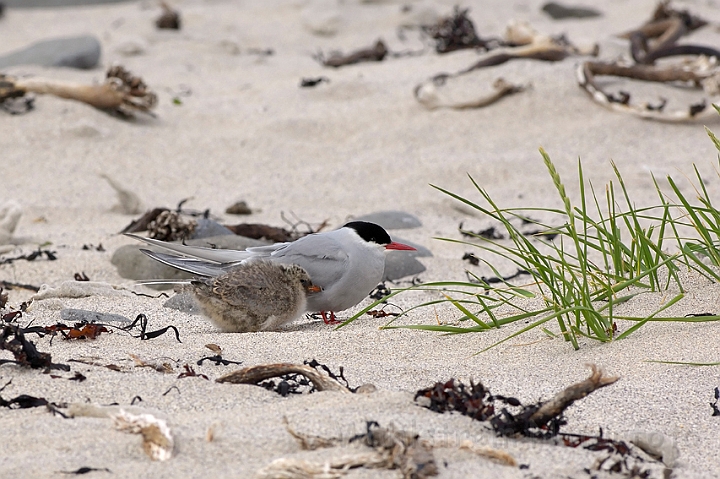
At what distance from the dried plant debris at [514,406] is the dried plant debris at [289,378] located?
238 millimetres

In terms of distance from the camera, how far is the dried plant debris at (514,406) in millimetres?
2285

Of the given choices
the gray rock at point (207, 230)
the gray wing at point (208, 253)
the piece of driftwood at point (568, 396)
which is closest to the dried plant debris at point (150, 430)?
the piece of driftwood at point (568, 396)

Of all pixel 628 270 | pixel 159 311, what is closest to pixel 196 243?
pixel 159 311

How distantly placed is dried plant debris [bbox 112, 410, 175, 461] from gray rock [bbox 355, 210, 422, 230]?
154 inches

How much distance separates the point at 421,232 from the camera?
6.12m

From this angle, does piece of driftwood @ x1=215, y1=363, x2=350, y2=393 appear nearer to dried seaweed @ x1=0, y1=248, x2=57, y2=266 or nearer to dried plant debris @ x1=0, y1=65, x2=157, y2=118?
dried seaweed @ x1=0, y1=248, x2=57, y2=266

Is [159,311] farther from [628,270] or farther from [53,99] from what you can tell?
[53,99]

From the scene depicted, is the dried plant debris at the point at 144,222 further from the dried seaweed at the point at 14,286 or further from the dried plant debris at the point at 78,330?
the dried plant debris at the point at 78,330

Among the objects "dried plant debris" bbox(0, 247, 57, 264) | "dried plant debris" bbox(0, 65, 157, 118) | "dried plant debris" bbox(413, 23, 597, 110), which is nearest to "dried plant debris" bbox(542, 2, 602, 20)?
"dried plant debris" bbox(413, 23, 597, 110)

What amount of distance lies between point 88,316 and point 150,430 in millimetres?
1601

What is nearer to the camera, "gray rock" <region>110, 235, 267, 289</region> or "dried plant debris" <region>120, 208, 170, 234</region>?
"gray rock" <region>110, 235, 267, 289</region>

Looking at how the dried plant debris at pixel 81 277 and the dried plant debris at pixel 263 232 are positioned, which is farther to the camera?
the dried plant debris at pixel 263 232

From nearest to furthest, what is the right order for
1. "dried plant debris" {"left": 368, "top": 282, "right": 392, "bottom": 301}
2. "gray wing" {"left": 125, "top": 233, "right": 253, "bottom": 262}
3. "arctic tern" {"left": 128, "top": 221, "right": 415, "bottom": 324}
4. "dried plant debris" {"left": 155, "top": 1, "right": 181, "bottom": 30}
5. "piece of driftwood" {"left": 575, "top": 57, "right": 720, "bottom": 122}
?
1. "arctic tern" {"left": 128, "top": 221, "right": 415, "bottom": 324}
2. "gray wing" {"left": 125, "top": 233, "right": 253, "bottom": 262}
3. "dried plant debris" {"left": 368, "top": 282, "right": 392, "bottom": 301}
4. "piece of driftwood" {"left": 575, "top": 57, "right": 720, "bottom": 122}
5. "dried plant debris" {"left": 155, "top": 1, "right": 181, "bottom": 30}

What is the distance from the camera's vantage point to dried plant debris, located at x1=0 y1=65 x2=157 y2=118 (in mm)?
8148
